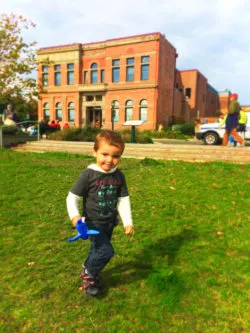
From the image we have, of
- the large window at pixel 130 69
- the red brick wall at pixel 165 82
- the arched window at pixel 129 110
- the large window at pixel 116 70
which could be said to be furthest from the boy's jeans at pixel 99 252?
the large window at pixel 116 70

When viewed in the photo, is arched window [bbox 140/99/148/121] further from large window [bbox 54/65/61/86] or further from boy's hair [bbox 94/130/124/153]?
boy's hair [bbox 94/130/124/153]

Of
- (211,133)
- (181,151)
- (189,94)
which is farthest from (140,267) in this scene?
(189,94)

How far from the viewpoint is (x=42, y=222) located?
13.3 ft

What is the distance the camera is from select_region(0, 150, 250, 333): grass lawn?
218cm

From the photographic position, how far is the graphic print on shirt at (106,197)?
94.4 inches

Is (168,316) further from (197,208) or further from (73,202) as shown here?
(197,208)

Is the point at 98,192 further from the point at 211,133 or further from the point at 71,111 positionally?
the point at 71,111

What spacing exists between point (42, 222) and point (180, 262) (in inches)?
88.0

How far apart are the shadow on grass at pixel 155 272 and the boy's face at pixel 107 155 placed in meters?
1.27

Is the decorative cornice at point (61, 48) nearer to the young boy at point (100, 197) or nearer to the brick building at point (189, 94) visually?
the brick building at point (189, 94)

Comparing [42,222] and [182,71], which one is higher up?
[182,71]

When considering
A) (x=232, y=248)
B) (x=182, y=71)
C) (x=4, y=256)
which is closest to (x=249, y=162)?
(x=232, y=248)

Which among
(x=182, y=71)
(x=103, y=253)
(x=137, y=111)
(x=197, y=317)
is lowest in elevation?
(x=197, y=317)

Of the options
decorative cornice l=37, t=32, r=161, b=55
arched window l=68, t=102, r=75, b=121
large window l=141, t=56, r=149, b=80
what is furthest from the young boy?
arched window l=68, t=102, r=75, b=121
